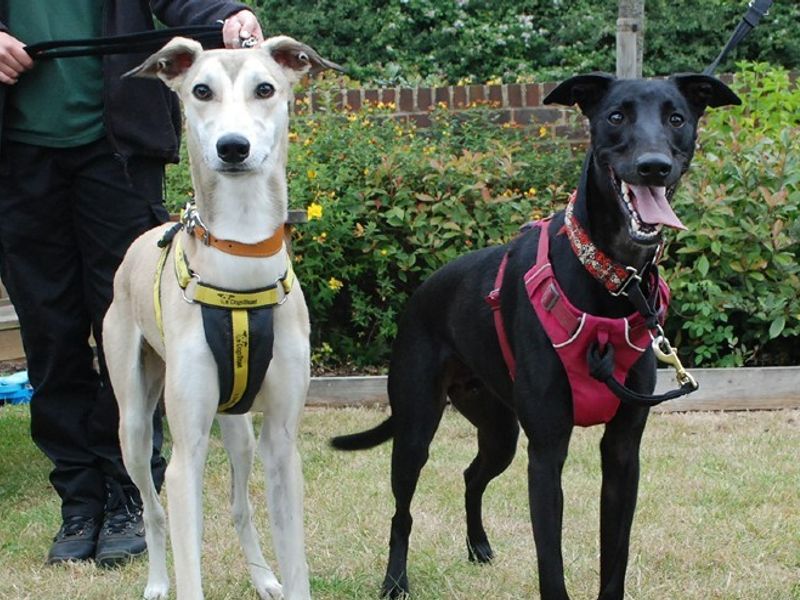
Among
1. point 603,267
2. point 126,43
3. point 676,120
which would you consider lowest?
point 603,267

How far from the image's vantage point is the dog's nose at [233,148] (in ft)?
10.5

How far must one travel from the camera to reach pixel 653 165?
11.0 ft

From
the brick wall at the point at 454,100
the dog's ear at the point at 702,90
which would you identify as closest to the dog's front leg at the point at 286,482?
the dog's ear at the point at 702,90

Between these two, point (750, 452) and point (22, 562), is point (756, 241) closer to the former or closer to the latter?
point (750, 452)

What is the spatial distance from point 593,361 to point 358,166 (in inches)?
167

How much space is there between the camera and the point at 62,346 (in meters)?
4.77

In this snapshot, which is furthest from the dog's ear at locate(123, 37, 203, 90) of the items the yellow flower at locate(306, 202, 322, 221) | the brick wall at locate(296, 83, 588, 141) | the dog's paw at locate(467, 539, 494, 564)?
the brick wall at locate(296, 83, 588, 141)

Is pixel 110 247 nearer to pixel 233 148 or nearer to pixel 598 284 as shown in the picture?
pixel 233 148

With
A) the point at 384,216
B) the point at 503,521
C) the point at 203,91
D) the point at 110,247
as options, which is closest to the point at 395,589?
the point at 503,521

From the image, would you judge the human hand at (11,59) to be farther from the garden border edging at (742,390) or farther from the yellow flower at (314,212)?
the garden border edging at (742,390)

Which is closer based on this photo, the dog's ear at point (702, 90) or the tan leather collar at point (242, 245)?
the tan leather collar at point (242, 245)

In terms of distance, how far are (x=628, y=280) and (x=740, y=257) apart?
376 centimetres

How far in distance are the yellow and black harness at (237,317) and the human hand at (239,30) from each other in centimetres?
64

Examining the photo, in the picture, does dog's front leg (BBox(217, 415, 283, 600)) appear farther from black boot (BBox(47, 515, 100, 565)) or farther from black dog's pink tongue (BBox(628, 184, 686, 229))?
black dog's pink tongue (BBox(628, 184, 686, 229))
